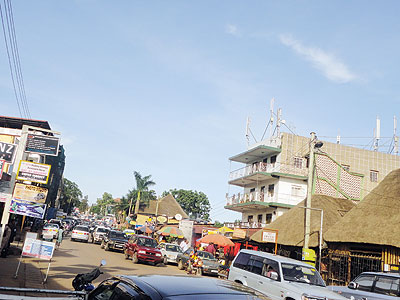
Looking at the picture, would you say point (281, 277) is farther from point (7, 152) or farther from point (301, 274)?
point (7, 152)

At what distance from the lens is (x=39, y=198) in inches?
687

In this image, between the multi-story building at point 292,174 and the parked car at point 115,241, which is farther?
the multi-story building at point 292,174

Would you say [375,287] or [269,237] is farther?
[269,237]

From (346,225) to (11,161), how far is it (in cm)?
1856

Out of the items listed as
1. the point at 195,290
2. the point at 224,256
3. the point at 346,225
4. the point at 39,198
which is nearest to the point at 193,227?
the point at 224,256

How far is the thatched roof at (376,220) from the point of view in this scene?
1886cm

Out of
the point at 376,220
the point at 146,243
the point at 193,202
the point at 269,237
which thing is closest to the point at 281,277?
the point at 376,220

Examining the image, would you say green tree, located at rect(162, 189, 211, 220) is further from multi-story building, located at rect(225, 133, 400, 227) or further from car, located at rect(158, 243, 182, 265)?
car, located at rect(158, 243, 182, 265)

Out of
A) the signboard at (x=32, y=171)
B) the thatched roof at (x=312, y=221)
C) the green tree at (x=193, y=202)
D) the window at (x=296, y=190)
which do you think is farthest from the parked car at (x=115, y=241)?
the green tree at (x=193, y=202)

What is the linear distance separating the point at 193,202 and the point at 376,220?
75.2 meters

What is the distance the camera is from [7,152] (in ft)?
65.3

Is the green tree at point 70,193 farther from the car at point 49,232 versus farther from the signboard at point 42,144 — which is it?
the signboard at point 42,144

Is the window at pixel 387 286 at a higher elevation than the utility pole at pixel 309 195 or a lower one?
lower

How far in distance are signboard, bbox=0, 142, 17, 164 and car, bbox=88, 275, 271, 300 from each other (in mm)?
17954
